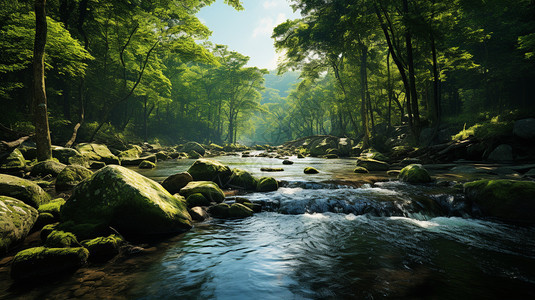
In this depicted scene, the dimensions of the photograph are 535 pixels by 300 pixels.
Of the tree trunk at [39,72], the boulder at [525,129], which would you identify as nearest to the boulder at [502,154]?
the boulder at [525,129]

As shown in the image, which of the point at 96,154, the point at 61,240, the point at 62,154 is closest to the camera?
the point at 61,240

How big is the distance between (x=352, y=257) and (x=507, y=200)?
4.32 m

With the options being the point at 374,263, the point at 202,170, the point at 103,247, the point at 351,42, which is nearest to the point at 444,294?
the point at 374,263

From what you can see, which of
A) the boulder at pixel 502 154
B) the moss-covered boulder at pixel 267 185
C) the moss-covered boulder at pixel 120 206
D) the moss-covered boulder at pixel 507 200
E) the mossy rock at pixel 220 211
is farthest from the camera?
the boulder at pixel 502 154

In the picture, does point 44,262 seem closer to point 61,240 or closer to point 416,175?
point 61,240

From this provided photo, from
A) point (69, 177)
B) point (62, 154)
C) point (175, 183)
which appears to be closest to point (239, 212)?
point (175, 183)

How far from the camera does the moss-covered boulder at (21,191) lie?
4329 mm

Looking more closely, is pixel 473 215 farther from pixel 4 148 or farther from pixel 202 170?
pixel 4 148

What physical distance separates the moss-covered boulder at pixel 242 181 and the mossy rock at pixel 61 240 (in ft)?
17.3

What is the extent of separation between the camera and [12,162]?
8.37 metres

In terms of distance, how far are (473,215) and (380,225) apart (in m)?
2.46

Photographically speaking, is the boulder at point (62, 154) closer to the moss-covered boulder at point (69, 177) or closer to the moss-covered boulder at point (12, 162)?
the moss-covered boulder at point (12, 162)

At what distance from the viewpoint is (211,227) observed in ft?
15.7

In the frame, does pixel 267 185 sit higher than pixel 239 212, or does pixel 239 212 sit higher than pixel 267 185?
pixel 267 185
